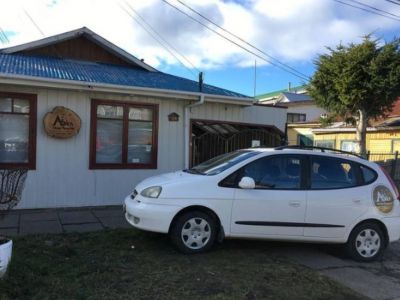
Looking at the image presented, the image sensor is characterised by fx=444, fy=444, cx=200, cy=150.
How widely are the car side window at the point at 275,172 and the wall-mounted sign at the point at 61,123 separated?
4796mm

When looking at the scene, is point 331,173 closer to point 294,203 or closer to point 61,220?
point 294,203

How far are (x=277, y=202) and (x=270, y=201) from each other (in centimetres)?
11

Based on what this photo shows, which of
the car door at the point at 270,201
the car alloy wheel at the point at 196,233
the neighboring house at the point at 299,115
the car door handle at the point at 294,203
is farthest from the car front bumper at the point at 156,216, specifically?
the neighboring house at the point at 299,115

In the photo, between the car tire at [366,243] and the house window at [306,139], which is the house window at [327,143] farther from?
the car tire at [366,243]

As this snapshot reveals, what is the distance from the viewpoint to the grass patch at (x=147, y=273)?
16.1 feet

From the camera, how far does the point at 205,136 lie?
474 inches

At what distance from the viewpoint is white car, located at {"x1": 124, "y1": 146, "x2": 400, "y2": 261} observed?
21.1 ft

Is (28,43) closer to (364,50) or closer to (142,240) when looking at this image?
(142,240)

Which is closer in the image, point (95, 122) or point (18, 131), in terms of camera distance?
point (18, 131)

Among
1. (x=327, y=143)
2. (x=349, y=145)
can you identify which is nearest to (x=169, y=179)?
(x=349, y=145)

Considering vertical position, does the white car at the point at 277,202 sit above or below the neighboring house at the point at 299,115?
below

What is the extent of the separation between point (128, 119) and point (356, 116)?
1387 centimetres

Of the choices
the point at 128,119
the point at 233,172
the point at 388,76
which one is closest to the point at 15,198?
the point at 233,172

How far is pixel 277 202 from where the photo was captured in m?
6.62
